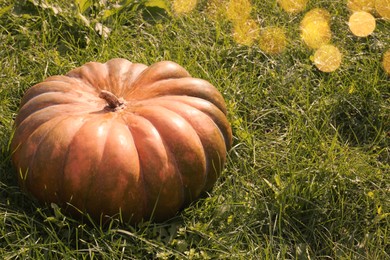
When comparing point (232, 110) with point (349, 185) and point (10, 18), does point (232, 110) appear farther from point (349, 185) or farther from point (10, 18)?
point (10, 18)

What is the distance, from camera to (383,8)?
452 cm

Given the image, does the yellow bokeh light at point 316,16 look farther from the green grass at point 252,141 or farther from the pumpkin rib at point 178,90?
the pumpkin rib at point 178,90

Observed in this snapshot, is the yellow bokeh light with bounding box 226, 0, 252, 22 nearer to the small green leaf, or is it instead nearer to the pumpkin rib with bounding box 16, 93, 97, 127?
the small green leaf

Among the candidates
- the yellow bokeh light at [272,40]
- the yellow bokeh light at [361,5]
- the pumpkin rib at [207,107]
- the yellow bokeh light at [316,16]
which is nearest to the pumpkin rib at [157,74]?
the pumpkin rib at [207,107]

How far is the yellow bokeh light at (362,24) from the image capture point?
167 inches

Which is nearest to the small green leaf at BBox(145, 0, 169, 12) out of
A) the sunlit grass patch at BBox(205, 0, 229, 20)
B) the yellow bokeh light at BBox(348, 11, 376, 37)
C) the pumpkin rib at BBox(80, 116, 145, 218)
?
the sunlit grass patch at BBox(205, 0, 229, 20)

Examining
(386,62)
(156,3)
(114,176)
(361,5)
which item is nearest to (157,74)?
(114,176)

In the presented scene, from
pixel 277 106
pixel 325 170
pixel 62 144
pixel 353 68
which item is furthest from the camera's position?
pixel 353 68

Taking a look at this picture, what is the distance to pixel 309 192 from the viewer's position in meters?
2.84

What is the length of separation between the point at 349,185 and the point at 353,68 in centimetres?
118

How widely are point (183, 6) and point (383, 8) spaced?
5.18 feet

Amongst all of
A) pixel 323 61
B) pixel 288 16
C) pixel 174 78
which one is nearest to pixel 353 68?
pixel 323 61

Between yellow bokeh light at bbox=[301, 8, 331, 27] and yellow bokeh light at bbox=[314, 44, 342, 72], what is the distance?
37 centimetres

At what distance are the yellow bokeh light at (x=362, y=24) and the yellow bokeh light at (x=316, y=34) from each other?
188 millimetres
